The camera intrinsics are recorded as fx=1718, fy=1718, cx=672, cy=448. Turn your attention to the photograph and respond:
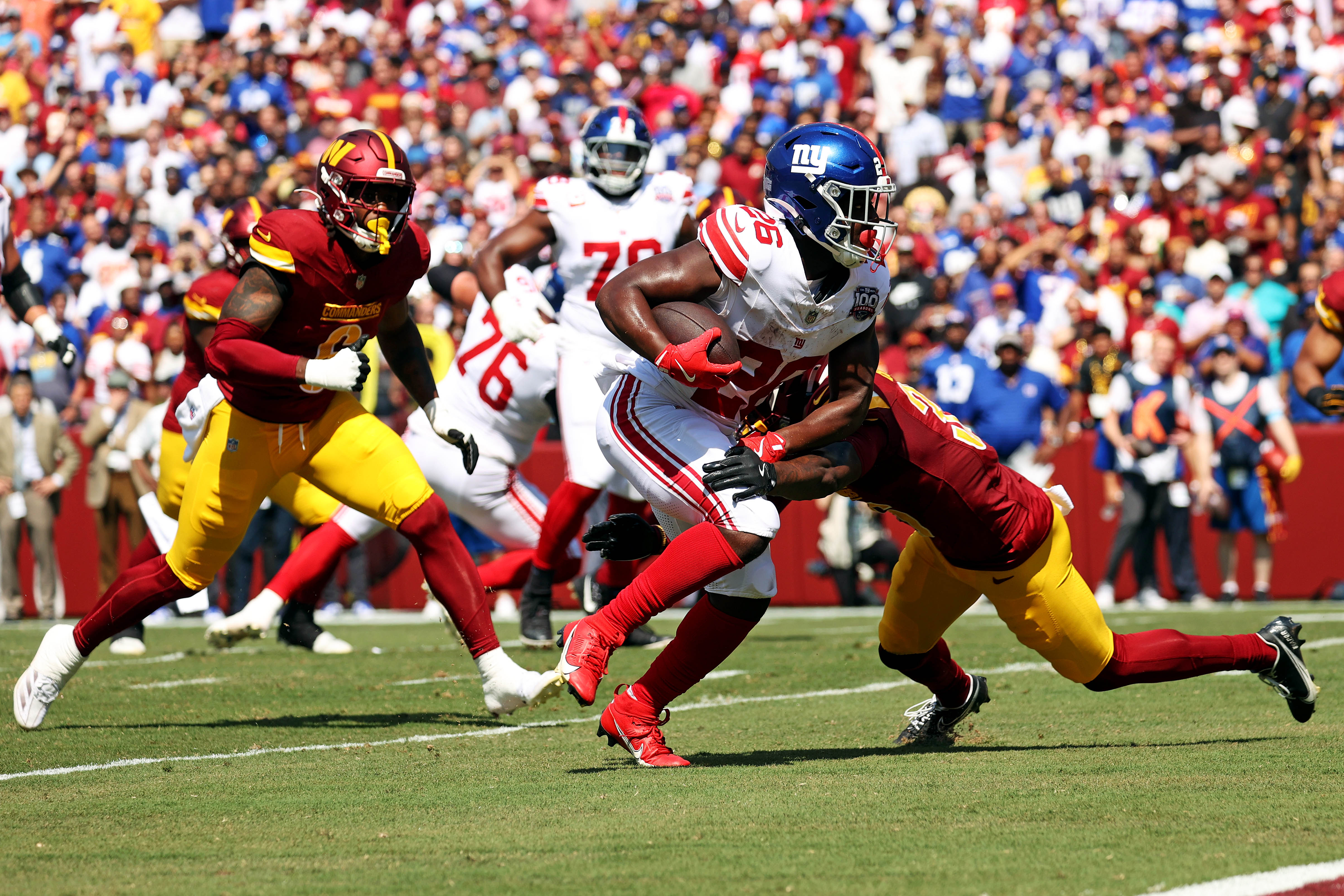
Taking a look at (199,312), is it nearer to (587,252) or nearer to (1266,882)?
(587,252)

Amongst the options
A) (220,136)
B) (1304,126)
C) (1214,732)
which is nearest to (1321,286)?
(1214,732)

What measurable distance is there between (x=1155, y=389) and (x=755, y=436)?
306 inches

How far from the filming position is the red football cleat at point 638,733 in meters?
4.66

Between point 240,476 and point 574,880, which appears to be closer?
point 574,880

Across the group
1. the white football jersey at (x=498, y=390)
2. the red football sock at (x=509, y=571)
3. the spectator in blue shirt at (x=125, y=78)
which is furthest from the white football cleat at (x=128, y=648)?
the spectator in blue shirt at (x=125, y=78)

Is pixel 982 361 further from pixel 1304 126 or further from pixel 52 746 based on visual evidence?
pixel 52 746

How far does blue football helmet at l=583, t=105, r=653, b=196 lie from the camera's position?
790 cm

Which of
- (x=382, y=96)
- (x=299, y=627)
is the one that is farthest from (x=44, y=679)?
(x=382, y=96)

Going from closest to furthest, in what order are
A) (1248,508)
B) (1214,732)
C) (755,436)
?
(755,436), (1214,732), (1248,508)

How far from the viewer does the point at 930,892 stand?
3055 millimetres

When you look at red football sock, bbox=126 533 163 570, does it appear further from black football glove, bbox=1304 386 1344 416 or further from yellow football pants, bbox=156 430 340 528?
black football glove, bbox=1304 386 1344 416

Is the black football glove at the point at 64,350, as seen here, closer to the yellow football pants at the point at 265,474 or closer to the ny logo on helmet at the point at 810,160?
the yellow football pants at the point at 265,474

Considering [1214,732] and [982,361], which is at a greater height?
[1214,732]

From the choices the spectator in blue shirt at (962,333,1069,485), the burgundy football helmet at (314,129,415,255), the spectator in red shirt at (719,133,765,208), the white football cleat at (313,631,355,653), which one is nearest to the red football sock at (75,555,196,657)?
the burgundy football helmet at (314,129,415,255)
